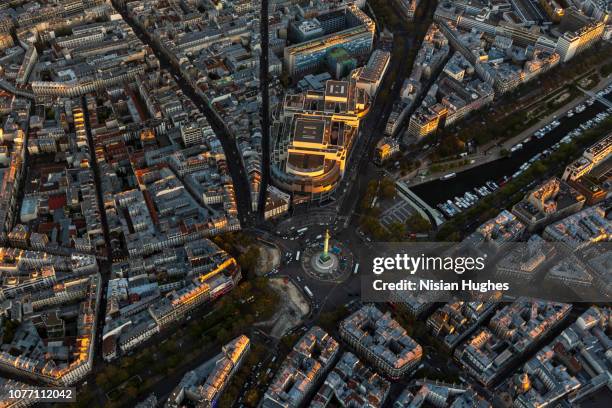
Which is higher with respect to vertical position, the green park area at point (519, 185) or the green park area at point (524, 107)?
the green park area at point (524, 107)

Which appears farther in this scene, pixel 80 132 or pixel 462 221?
pixel 80 132

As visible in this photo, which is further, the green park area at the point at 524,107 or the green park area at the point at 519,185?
the green park area at the point at 524,107

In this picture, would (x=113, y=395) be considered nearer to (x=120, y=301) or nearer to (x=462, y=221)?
(x=120, y=301)

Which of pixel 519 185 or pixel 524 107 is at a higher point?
pixel 524 107

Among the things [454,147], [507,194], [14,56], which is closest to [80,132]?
[14,56]

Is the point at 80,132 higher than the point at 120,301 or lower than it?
higher

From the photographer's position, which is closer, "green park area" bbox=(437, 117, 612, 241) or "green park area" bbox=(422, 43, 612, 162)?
"green park area" bbox=(437, 117, 612, 241)

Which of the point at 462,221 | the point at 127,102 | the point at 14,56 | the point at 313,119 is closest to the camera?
the point at 462,221

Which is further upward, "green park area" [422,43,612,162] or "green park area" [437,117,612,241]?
"green park area" [422,43,612,162]

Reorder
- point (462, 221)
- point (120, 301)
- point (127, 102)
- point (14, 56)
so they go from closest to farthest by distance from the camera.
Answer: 1. point (120, 301)
2. point (462, 221)
3. point (127, 102)
4. point (14, 56)

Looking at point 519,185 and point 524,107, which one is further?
point 524,107
